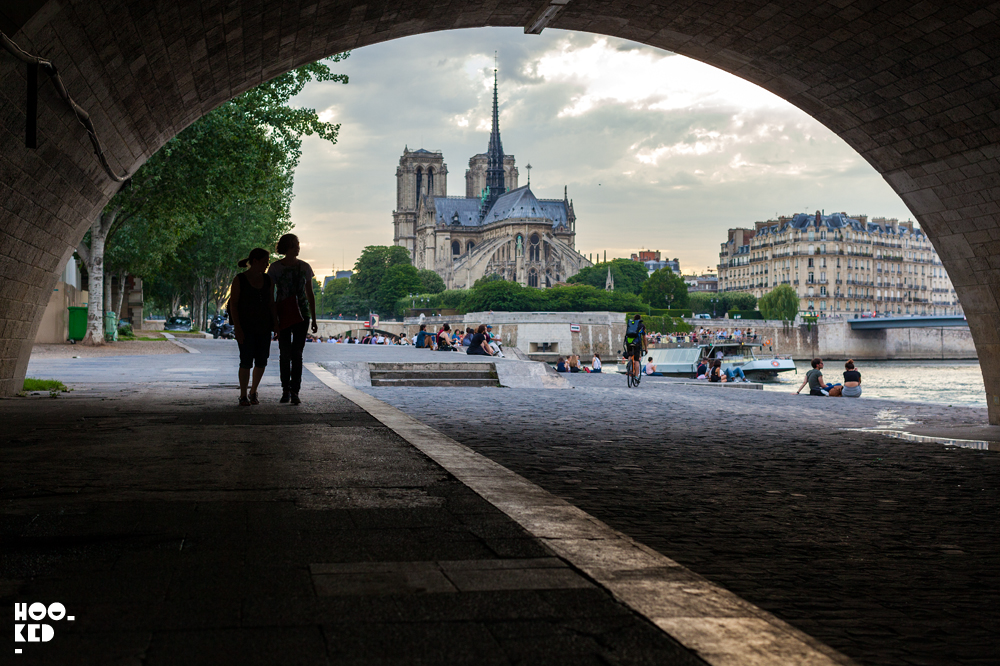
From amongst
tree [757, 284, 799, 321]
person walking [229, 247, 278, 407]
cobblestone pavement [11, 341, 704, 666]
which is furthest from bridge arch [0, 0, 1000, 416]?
tree [757, 284, 799, 321]

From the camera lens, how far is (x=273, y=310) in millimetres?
9164

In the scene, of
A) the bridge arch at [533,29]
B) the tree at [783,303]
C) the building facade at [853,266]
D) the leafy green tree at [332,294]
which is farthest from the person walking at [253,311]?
the leafy green tree at [332,294]

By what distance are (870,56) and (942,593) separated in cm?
897

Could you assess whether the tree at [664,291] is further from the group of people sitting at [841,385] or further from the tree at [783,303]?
the group of people sitting at [841,385]

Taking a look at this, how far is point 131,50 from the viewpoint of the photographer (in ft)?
25.7

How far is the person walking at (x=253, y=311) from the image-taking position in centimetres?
898

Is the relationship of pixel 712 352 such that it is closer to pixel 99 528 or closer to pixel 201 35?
pixel 201 35

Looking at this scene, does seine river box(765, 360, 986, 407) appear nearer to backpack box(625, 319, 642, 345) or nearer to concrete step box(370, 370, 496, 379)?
backpack box(625, 319, 642, 345)

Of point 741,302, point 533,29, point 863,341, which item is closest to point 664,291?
point 741,302

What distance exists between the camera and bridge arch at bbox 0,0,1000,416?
7605 mm

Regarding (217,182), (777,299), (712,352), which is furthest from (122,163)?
(777,299)

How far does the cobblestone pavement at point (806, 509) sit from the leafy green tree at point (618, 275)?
127m

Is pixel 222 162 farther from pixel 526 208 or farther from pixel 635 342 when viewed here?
pixel 526 208

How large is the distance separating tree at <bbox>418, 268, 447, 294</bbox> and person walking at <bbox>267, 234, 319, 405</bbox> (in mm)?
132037
